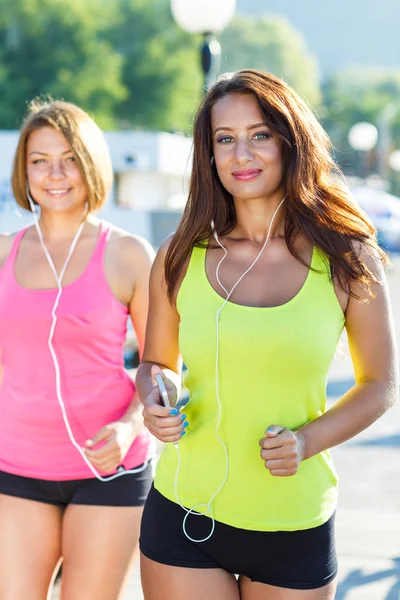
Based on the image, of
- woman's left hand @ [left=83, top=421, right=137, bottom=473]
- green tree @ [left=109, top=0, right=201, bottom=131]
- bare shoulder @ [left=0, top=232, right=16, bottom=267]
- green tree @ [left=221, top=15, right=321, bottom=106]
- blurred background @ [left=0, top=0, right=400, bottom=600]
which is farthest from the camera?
green tree @ [left=221, top=15, right=321, bottom=106]

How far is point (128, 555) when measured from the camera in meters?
2.88

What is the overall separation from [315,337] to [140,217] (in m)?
13.7

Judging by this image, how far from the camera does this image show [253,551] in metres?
2.34

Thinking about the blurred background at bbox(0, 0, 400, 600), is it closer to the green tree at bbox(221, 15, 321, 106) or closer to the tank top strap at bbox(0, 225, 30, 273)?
the green tree at bbox(221, 15, 321, 106)

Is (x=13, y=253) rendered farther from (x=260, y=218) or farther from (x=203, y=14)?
(x=203, y=14)

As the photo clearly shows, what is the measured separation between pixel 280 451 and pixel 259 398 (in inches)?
7.4

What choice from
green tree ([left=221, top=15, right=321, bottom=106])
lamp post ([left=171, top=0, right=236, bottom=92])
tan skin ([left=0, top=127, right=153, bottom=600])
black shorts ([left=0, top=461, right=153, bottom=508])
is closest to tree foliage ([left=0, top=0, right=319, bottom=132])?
green tree ([left=221, top=15, right=321, bottom=106])

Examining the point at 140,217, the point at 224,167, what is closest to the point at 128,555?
the point at 224,167

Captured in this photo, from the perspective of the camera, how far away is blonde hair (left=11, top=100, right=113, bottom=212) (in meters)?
3.15

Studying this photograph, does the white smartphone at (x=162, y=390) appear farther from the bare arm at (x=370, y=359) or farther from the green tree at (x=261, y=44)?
the green tree at (x=261, y=44)

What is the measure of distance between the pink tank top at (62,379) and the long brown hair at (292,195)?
501mm

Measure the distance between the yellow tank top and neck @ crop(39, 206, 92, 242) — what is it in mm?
949

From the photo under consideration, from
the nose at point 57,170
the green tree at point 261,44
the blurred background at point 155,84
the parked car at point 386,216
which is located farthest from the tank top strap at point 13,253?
the green tree at point 261,44

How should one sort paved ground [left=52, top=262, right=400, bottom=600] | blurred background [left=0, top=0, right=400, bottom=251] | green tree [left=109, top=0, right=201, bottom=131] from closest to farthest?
paved ground [left=52, top=262, right=400, bottom=600] < blurred background [left=0, top=0, right=400, bottom=251] < green tree [left=109, top=0, right=201, bottom=131]
